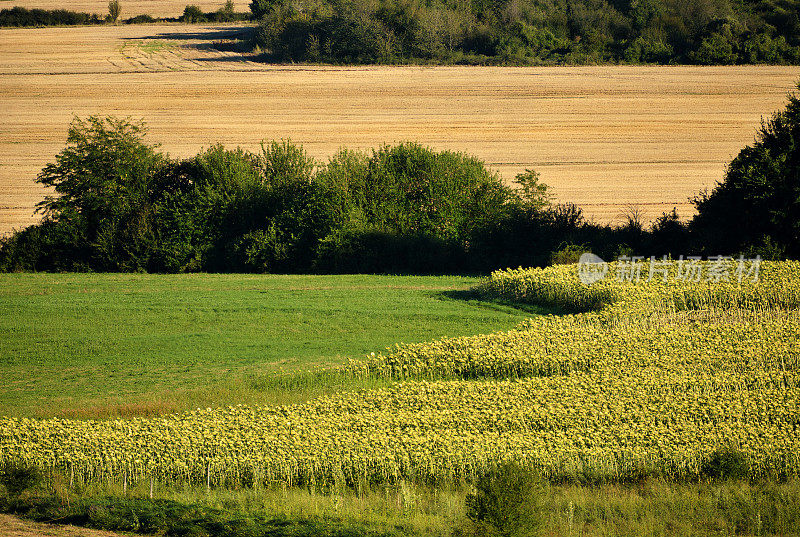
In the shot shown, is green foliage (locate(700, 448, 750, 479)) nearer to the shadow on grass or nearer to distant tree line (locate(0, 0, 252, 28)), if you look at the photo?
the shadow on grass

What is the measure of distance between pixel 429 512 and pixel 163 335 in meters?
12.7

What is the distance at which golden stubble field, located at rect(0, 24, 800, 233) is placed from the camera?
44.2 meters

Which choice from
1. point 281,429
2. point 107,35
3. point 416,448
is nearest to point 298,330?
point 281,429

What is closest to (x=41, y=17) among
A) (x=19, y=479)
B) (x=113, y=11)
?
(x=113, y=11)

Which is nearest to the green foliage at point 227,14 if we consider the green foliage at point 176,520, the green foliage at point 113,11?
the green foliage at point 113,11

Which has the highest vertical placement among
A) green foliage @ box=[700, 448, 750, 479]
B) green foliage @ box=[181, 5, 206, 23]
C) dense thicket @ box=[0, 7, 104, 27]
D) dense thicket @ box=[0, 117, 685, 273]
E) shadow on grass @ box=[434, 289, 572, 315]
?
green foliage @ box=[181, 5, 206, 23]

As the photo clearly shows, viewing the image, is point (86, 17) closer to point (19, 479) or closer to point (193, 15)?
point (193, 15)

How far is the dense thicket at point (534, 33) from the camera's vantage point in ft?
222

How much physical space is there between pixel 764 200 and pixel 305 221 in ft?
54.1

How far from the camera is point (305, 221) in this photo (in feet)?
105

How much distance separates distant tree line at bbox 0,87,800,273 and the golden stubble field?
544cm

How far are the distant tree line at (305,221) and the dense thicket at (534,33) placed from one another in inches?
1469

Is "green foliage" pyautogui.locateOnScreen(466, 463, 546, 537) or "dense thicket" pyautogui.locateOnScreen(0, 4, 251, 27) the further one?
"dense thicket" pyautogui.locateOnScreen(0, 4, 251, 27)

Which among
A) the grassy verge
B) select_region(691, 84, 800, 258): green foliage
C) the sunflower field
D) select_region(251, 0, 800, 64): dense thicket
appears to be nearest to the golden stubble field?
select_region(251, 0, 800, 64): dense thicket
